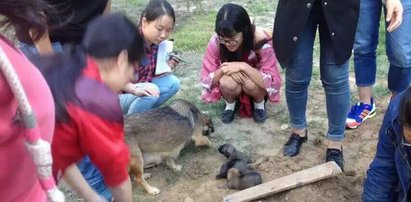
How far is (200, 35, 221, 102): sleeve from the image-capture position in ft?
13.4

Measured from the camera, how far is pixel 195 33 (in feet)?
19.1

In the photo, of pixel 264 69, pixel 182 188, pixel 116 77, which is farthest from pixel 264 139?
pixel 116 77

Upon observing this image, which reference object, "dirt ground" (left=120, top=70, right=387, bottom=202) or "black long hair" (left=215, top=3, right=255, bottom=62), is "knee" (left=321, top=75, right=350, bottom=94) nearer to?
"dirt ground" (left=120, top=70, right=387, bottom=202)

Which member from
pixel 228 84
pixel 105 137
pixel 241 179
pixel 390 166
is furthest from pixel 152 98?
pixel 105 137

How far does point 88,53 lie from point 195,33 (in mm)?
4051

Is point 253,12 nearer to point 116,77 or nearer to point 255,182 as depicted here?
point 255,182

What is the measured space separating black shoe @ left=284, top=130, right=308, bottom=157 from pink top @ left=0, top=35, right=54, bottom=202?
2.74 meters

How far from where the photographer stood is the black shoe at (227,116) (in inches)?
162

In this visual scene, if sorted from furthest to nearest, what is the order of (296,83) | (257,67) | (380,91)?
(380,91)
(257,67)
(296,83)

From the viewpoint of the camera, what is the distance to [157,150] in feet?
11.2

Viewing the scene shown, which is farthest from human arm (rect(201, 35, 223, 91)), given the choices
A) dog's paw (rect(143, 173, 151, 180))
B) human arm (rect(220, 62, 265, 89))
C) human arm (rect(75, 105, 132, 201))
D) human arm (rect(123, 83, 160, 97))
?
human arm (rect(75, 105, 132, 201))

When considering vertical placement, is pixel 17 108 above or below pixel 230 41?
above

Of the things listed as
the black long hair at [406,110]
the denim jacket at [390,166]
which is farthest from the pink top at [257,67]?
the black long hair at [406,110]

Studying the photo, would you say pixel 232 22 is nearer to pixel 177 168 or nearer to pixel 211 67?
pixel 211 67
